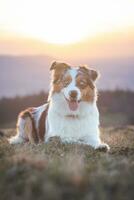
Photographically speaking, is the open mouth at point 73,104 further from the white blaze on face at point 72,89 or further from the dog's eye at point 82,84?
the dog's eye at point 82,84

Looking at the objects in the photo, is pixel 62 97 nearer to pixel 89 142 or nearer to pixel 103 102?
pixel 89 142

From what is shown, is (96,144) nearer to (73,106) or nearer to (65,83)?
(73,106)

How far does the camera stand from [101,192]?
6422 millimetres

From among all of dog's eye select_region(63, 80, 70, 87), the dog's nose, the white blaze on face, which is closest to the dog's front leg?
the white blaze on face

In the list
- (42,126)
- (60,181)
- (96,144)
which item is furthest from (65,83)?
(60,181)

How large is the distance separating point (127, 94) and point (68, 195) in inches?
1595

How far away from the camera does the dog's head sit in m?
12.7

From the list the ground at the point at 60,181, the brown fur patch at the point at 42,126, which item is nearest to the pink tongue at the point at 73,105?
the brown fur patch at the point at 42,126

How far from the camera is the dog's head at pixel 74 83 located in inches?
501

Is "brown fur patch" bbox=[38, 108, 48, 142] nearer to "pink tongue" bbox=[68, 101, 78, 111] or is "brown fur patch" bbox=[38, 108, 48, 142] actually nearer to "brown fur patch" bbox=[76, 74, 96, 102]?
"pink tongue" bbox=[68, 101, 78, 111]

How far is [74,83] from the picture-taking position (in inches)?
500

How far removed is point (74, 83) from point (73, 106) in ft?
2.28

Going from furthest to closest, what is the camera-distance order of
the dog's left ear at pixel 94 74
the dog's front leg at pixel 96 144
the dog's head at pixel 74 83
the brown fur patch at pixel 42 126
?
1. the brown fur patch at pixel 42 126
2. the dog's left ear at pixel 94 74
3. the dog's head at pixel 74 83
4. the dog's front leg at pixel 96 144

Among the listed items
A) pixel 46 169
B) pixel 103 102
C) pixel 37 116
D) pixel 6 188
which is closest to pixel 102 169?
pixel 46 169
